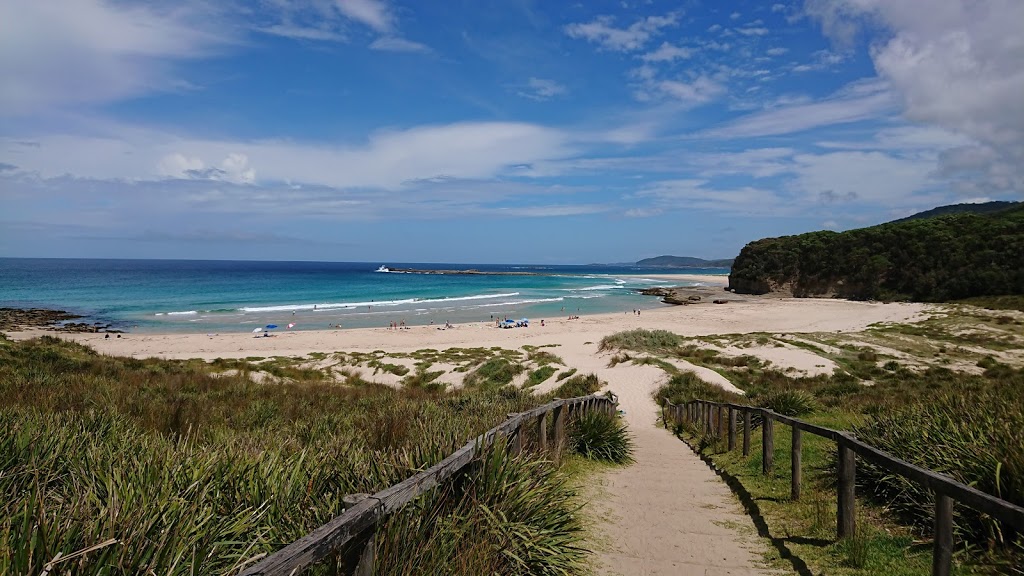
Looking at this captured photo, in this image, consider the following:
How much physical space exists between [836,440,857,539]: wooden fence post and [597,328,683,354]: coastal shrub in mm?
22618

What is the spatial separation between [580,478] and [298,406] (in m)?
5.88

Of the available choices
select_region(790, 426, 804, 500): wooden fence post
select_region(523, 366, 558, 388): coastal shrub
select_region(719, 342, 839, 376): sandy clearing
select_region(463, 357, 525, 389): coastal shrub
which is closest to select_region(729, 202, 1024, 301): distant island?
select_region(719, 342, 839, 376): sandy clearing

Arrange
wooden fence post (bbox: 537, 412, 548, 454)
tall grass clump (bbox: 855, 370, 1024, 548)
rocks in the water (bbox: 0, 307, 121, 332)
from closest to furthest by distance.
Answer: tall grass clump (bbox: 855, 370, 1024, 548), wooden fence post (bbox: 537, 412, 548, 454), rocks in the water (bbox: 0, 307, 121, 332)

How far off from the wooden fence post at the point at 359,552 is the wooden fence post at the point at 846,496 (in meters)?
4.37

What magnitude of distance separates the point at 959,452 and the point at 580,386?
15.0m

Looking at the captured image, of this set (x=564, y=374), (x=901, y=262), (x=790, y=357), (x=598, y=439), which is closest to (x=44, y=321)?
(x=564, y=374)

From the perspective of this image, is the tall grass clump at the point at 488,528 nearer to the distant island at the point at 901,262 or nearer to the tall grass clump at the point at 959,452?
the tall grass clump at the point at 959,452

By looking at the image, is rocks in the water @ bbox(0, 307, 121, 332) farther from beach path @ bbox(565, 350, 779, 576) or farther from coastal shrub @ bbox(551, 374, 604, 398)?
beach path @ bbox(565, 350, 779, 576)

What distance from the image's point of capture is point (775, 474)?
8141mm

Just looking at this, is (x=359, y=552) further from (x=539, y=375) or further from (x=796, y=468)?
(x=539, y=375)

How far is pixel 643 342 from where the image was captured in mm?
30953

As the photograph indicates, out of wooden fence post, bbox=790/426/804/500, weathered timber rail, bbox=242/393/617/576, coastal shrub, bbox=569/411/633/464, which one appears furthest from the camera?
coastal shrub, bbox=569/411/633/464

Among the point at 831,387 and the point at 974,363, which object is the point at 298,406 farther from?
the point at 974,363

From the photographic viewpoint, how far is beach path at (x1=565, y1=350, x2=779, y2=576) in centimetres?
517
